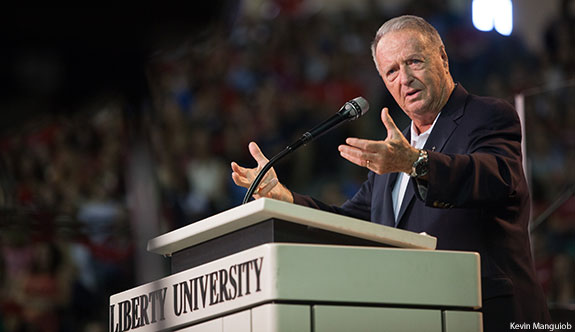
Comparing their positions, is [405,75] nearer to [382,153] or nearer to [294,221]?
[382,153]

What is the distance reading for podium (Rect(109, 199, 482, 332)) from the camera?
1623 mm

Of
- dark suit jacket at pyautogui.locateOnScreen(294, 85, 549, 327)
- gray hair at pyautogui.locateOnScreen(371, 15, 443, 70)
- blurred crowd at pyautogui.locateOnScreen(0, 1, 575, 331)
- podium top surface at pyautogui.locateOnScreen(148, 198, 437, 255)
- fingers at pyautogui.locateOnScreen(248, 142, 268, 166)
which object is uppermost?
blurred crowd at pyautogui.locateOnScreen(0, 1, 575, 331)

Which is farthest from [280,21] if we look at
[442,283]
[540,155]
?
[442,283]

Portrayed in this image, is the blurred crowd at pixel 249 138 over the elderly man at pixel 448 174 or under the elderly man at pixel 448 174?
over

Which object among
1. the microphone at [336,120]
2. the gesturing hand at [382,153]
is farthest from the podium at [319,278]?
the microphone at [336,120]

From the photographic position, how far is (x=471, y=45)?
22.7 feet

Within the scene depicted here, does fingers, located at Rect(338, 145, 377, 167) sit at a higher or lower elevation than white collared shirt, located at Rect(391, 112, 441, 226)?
lower

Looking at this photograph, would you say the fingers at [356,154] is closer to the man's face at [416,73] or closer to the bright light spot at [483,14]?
the man's face at [416,73]

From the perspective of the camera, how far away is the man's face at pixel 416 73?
7.84ft

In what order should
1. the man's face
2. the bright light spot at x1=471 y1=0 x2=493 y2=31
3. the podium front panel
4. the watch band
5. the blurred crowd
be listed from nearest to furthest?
the podium front panel
the watch band
the man's face
the bright light spot at x1=471 y1=0 x2=493 y2=31
the blurred crowd

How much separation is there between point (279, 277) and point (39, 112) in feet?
3.33

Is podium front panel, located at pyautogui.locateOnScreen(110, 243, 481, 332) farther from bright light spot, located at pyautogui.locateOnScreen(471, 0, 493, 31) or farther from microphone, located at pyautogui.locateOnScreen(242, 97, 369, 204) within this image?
bright light spot, located at pyautogui.locateOnScreen(471, 0, 493, 31)

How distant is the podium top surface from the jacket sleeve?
0.18m

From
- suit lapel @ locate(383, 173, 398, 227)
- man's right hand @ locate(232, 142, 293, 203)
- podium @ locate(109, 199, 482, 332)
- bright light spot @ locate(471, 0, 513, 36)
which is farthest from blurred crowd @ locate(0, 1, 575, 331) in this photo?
podium @ locate(109, 199, 482, 332)
